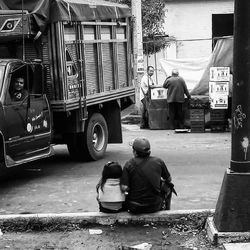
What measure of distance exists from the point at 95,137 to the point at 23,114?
2.60 meters

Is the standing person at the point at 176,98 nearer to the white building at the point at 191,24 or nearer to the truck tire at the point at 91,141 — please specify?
the truck tire at the point at 91,141

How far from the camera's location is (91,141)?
10.6 metres

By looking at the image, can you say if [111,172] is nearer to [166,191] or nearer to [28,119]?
[166,191]

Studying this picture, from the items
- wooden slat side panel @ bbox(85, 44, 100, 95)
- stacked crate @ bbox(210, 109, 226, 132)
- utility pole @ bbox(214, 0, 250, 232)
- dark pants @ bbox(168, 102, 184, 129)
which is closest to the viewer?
utility pole @ bbox(214, 0, 250, 232)

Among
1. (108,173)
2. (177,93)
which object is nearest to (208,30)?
(177,93)

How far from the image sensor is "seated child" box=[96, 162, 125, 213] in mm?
6398

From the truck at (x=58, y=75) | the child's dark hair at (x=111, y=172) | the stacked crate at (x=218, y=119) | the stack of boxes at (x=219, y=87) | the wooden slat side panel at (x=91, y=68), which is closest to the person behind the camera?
the child's dark hair at (x=111, y=172)

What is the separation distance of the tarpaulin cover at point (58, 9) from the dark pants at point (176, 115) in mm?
4994

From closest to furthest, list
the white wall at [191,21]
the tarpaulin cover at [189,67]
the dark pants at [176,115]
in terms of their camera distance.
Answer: the dark pants at [176,115], the tarpaulin cover at [189,67], the white wall at [191,21]

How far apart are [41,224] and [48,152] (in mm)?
3151

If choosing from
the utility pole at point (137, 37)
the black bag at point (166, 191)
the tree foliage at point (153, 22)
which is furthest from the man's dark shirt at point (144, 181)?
the tree foliage at point (153, 22)

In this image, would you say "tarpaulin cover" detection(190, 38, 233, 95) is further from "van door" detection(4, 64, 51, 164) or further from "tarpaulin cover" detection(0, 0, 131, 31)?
"van door" detection(4, 64, 51, 164)

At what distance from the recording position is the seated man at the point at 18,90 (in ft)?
28.8

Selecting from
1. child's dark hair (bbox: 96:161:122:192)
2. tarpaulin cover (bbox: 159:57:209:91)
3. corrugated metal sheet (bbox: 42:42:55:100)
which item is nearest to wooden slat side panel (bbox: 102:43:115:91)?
corrugated metal sheet (bbox: 42:42:55:100)
